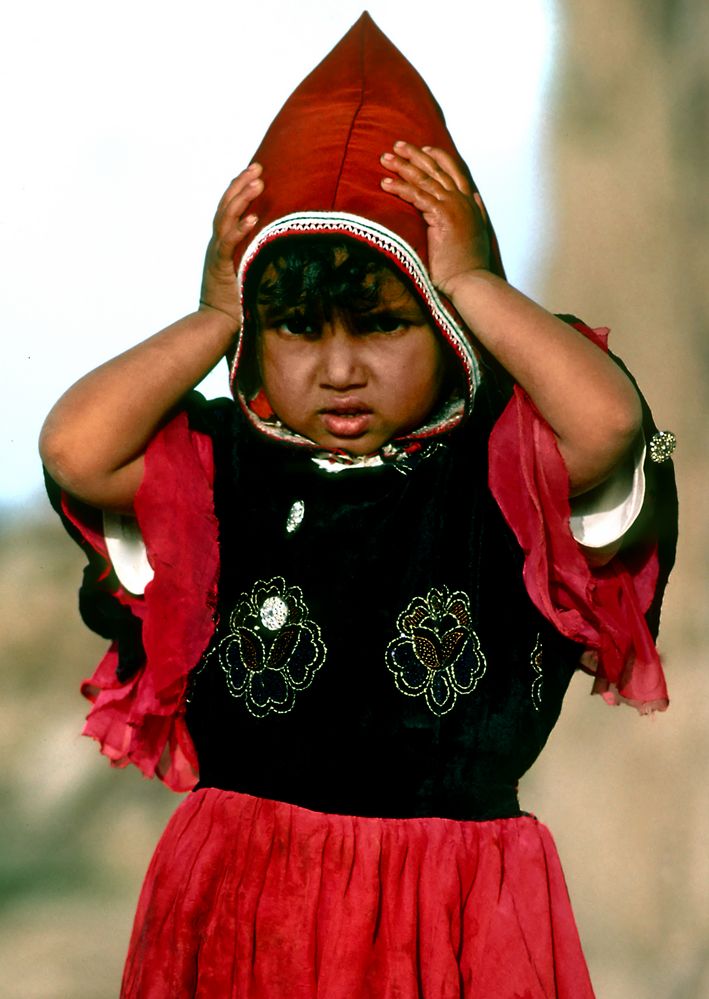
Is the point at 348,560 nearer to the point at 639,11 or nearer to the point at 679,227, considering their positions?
the point at 679,227

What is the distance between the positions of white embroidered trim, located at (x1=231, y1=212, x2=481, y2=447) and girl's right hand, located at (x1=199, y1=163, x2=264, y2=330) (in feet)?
0.06

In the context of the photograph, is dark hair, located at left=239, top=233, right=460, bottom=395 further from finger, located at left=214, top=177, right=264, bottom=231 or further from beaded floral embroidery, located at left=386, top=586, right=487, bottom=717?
beaded floral embroidery, located at left=386, top=586, right=487, bottom=717

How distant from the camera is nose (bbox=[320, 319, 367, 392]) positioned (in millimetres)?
886

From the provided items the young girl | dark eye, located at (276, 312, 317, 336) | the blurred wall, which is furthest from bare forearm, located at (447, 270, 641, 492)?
the blurred wall

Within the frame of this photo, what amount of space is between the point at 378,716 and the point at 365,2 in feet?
2.31

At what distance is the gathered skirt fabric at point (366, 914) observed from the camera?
853 millimetres

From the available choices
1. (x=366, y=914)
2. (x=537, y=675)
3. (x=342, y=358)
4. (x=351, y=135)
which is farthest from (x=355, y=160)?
(x=366, y=914)

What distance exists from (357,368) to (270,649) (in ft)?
0.68

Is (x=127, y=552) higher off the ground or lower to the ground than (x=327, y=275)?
lower

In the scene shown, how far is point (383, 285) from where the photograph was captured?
0.89 m

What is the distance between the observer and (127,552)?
3.24 feet

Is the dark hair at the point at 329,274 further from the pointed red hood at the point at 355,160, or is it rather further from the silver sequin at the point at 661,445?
the silver sequin at the point at 661,445

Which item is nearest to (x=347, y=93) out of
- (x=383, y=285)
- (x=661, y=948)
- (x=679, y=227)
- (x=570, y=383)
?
(x=383, y=285)

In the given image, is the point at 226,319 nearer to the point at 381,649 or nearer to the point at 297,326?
the point at 297,326
